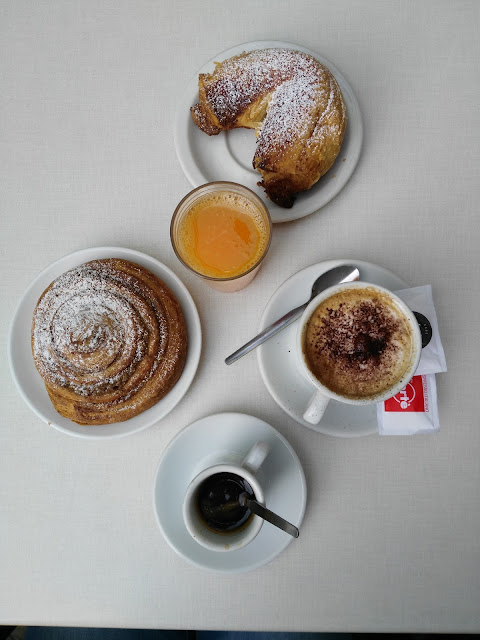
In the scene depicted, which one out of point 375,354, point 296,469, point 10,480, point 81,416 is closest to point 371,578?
point 296,469

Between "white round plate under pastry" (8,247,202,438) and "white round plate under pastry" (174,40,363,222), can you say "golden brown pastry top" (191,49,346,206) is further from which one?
"white round plate under pastry" (8,247,202,438)

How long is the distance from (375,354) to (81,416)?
23.3 inches

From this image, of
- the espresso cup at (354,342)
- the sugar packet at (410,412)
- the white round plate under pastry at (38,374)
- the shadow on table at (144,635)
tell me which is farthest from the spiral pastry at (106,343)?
the shadow on table at (144,635)

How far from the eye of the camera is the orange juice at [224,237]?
104 cm

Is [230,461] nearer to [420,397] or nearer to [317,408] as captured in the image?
[317,408]

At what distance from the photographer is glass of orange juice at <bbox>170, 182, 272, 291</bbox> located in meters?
1.04

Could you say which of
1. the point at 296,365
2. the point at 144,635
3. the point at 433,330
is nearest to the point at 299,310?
the point at 296,365

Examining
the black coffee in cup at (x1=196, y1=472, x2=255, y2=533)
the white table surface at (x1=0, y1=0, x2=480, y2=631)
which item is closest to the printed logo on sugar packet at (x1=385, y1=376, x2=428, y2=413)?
the white table surface at (x1=0, y1=0, x2=480, y2=631)

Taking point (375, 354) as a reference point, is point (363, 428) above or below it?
below

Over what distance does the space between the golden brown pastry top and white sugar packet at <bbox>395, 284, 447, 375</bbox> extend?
307mm

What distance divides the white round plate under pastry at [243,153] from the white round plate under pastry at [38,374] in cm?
23

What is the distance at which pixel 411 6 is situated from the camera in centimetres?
120

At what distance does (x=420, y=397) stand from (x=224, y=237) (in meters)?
0.51

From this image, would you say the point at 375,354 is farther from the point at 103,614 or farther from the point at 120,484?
the point at 103,614
